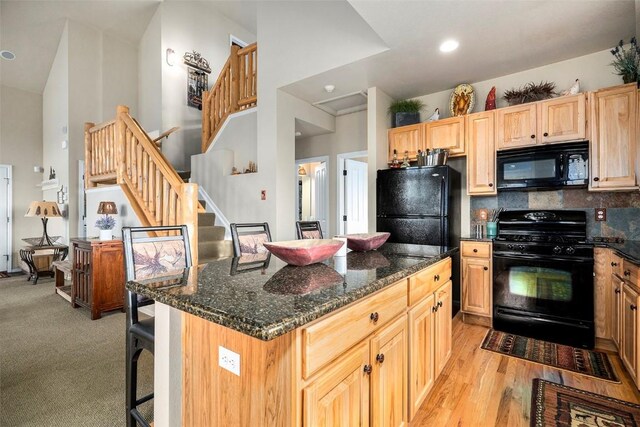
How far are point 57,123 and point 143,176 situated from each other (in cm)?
407

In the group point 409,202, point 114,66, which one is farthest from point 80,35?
point 409,202

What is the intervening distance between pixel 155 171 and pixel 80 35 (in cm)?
444

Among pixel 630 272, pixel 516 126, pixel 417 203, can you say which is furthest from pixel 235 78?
pixel 630 272

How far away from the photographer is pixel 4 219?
6410 mm

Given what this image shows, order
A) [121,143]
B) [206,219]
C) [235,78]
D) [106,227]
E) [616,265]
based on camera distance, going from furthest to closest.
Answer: [235,78], [206,219], [121,143], [106,227], [616,265]

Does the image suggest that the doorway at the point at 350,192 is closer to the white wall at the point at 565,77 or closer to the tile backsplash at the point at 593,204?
the white wall at the point at 565,77

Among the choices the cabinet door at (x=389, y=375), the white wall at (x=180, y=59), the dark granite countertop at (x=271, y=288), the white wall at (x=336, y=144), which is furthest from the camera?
the white wall at (x=180, y=59)

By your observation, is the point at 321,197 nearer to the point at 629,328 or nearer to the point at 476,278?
the point at 476,278

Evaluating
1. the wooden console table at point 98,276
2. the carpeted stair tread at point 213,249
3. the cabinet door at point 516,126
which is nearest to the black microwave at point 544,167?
the cabinet door at point 516,126

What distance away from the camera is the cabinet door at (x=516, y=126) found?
10.5ft

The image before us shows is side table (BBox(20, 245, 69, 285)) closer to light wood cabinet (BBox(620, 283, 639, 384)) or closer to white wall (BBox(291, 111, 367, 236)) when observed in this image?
white wall (BBox(291, 111, 367, 236))

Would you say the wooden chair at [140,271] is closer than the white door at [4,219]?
Yes

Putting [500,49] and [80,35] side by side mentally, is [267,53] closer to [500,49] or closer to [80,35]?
[500,49]

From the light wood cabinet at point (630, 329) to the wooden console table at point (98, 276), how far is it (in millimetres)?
4760
